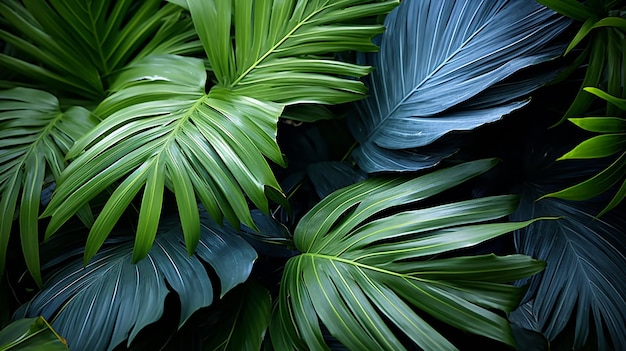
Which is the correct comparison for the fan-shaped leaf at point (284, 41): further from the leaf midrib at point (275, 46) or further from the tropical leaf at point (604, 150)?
the tropical leaf at point (604, 150)

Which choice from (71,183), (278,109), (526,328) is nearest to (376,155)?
(278,109)

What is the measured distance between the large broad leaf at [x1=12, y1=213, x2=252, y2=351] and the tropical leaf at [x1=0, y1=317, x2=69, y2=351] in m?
0.05

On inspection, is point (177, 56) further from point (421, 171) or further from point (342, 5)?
point (421, 171)

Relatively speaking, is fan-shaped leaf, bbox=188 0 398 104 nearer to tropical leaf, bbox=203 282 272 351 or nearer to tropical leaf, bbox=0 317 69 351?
tropical leaf, bbox=203 282 272 351

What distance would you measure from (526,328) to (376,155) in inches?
14.5

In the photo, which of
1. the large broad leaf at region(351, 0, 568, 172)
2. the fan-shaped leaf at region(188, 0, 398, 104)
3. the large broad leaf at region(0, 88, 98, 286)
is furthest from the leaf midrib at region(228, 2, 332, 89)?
the large broad leaf at region(0, 88, 98, 286)

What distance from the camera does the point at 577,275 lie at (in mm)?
811

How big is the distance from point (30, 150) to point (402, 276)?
2.17 ft

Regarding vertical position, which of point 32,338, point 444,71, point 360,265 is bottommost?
point 32,338

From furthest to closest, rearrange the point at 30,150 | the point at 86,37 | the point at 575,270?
the point at 86,37, the point at 30,150, the point at 575,270

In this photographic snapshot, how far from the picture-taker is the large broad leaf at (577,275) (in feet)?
2.54

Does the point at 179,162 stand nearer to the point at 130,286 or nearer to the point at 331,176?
the point at 130,286

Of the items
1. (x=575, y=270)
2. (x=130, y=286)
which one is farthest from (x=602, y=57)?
(x=130, y=286)

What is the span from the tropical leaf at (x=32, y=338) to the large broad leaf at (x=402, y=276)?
302mm
